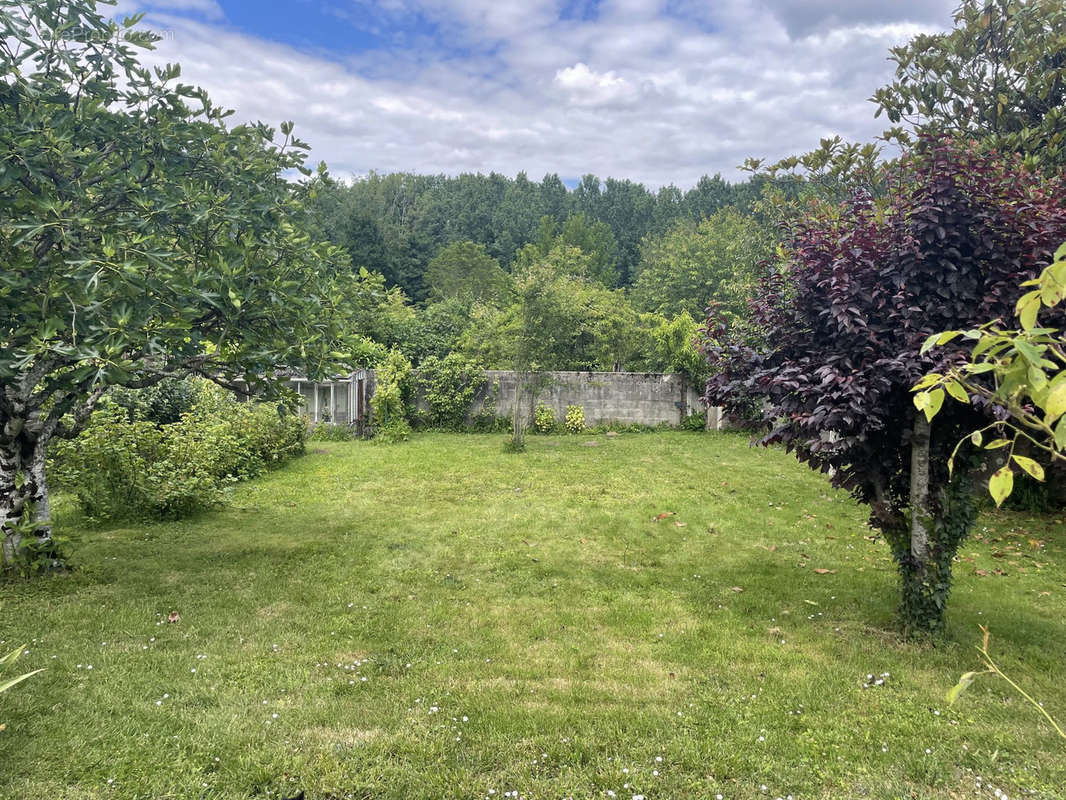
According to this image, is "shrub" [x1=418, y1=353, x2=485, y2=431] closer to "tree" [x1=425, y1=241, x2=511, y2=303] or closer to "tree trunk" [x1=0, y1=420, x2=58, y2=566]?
"tree trunk" [x1=0, y1=420, x2=58, y2=566]

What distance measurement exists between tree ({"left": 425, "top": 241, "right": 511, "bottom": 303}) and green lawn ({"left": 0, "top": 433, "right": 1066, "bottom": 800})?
98.1 ft

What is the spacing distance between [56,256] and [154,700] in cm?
328

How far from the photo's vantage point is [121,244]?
4.23m

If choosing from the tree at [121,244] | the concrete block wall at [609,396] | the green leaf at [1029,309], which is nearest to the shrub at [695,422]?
the concrete block wall at [609,396]

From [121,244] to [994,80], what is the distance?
400 inches

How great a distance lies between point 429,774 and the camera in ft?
9.82

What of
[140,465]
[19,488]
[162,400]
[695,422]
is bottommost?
[695,422]

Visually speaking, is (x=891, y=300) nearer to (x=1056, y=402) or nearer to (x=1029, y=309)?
(x=1029, y=309)

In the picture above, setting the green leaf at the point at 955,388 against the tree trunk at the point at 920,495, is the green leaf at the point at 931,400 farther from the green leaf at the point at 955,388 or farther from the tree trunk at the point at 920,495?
the tree trunk at the point at 920,495

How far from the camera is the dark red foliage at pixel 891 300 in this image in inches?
158

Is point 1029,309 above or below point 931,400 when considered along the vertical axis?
above

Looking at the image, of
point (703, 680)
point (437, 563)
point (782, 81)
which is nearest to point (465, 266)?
point (782, 81)

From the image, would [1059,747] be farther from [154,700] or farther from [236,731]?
[154,700]

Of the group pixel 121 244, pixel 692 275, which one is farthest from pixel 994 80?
pixel 692 275
